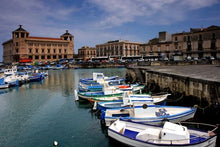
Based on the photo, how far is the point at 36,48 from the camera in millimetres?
133750

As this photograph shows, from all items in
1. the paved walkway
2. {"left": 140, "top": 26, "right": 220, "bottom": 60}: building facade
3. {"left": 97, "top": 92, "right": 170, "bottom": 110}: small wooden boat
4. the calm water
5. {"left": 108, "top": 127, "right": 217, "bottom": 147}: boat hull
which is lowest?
the calm water

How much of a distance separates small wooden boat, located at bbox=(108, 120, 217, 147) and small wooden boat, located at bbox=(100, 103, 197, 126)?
1.67 m

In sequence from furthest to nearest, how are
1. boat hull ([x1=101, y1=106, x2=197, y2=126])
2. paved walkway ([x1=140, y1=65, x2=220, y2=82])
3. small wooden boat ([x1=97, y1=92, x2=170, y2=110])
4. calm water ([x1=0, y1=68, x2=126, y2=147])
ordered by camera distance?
paved walkway ([x1=140, y1=65, x2=220, y2=82]) < small wooden boat ([x1=97, y1=92, x2=170, y2=110]) < calm water ([x1=0, y1=68, x2=126, y2=147]) < boat hull ([x1=101, y1=106, x2=197, y2=126])

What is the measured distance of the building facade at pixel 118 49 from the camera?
12619 centimetres

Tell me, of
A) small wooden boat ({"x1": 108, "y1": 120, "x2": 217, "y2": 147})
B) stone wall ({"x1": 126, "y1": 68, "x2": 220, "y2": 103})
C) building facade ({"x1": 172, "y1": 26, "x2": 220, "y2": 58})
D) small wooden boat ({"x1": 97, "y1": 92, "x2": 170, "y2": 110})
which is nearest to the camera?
small wooden boat ({"x1": 108, "y1": 120, "x2": 217, "y2": 147})

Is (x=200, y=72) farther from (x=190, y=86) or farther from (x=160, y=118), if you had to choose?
(x=160, y=118)

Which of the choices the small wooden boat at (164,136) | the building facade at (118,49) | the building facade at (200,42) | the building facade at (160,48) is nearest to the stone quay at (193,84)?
the small wooden boat at (164,136)

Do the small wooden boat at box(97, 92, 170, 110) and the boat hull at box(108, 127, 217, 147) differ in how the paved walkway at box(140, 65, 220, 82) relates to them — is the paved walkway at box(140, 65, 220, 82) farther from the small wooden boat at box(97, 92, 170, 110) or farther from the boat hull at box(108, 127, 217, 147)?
the boat hull at box(108, 127, 217, 147)

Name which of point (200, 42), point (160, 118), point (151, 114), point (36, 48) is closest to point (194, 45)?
point (200, 42)

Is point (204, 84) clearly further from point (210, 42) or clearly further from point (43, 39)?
point (43, 39)

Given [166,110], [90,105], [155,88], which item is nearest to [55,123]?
[90,105]

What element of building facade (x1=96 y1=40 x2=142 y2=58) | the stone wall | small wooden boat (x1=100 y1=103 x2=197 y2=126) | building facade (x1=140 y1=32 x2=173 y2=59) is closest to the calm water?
small wooden boat (x1=100 y1=103 x2=197 y2=126)

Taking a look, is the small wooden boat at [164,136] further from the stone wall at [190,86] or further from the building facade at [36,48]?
the building facade at [36,48]

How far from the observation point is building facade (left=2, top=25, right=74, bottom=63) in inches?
5074
